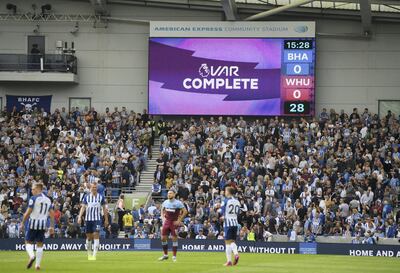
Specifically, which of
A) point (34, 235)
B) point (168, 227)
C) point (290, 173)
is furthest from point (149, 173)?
point (34, 235)

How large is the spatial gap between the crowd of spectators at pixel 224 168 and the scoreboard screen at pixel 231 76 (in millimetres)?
949

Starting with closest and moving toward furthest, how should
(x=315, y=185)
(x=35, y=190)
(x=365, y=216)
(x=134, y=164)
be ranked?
(x=35, y=190) → (x=365, y=216) → (x=315, y=185) → (x=134, y=164)

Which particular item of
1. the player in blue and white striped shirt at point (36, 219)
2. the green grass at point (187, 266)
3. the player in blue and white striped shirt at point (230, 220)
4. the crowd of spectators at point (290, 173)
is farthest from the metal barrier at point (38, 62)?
the player in blue and white striped shirt at point (36, 219)

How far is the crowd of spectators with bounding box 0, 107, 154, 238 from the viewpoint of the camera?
44531 millimetres

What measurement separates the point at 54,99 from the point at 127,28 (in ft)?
19.8

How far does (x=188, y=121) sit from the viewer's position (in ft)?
177

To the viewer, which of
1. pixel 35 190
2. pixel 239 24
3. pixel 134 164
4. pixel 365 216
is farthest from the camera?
pixel 239 24

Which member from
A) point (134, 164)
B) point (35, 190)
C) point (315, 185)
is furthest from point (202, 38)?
point (35, 190)

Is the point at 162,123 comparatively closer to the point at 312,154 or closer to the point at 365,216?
the point at 312,154

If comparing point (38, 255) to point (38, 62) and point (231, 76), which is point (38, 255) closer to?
point (231, 76)

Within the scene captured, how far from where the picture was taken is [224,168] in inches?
1836

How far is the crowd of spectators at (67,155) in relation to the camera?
44.5 m

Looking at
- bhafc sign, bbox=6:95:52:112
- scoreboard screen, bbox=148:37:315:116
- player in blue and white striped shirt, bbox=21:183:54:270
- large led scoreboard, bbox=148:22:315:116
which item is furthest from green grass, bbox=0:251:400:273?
bhafc sign, bbox=6:95:52:112

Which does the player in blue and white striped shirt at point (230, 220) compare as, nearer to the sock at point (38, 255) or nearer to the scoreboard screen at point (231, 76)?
the sock at point (38, 255)
